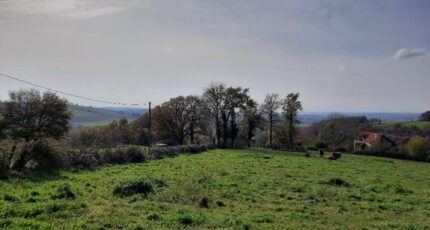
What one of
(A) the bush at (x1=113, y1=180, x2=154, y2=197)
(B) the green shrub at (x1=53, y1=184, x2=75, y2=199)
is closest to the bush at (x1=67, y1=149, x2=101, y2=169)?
(B) the green shrub at (x1=53, y1=184, x2=75, y2=199)

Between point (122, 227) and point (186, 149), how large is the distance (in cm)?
3229

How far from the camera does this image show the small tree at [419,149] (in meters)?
58.1

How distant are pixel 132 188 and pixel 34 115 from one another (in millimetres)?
38058

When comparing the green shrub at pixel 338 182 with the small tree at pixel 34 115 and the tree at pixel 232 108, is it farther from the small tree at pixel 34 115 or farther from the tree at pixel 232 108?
the tree at pixel 232 108

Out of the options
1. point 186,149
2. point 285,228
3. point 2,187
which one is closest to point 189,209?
point 285,228

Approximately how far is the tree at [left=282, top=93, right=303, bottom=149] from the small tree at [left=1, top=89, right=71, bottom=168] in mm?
37687

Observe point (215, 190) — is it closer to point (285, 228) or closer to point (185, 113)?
point (285, 228)

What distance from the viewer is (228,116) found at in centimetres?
6369

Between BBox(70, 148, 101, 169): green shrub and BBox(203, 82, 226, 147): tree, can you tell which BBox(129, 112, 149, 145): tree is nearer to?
BBox(203, 82, 226, 147): tree

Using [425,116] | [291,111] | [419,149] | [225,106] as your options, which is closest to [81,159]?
[225,106]

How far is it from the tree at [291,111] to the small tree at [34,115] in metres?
37.7

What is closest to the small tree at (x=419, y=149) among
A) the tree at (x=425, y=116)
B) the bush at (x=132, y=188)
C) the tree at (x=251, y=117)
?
the tree at (x=251, y=117)

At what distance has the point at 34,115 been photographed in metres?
46.3

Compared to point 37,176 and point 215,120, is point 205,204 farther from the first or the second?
point 215,120
